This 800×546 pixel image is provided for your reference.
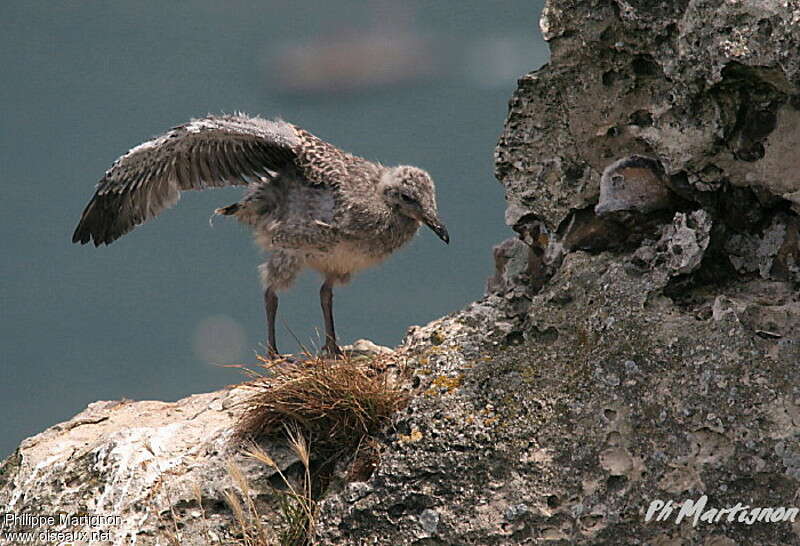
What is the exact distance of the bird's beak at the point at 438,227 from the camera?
A: 7254 mm

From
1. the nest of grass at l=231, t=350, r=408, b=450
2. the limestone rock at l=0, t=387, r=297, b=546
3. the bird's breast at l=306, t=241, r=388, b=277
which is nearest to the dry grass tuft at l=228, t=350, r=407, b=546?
the nest of grass at l=231, t=350, r=408, b=450

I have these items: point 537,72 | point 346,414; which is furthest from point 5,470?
point 537,72

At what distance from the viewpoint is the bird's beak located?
23.8ft

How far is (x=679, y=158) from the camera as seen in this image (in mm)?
4672

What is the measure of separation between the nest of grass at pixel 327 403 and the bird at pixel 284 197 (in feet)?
5.01

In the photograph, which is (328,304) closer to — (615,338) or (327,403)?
(327,403)

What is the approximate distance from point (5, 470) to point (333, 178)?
276 cm

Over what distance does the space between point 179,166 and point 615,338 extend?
139 inches

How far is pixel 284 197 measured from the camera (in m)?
7.33

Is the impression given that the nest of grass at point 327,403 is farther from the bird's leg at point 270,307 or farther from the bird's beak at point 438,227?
the bird's leg at point 270,307

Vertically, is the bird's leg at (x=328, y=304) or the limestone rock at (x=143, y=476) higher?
the bird's leg at (x=328, y=304)

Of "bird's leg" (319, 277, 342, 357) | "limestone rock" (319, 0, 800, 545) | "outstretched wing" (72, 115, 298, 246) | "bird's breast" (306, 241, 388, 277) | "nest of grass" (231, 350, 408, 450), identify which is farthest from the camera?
"bird's leg" (319, 277, 342, 357)

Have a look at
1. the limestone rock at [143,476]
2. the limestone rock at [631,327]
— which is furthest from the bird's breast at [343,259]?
the limestone rock at [631,327]

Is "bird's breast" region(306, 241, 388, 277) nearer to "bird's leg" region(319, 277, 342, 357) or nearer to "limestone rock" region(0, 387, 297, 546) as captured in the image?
"bird's leg" region(319, 277, 342, 357)
